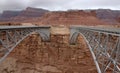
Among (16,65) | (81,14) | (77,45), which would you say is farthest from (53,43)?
(81,14)

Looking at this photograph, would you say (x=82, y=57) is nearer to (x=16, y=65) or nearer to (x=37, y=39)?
(x=37, y=39)

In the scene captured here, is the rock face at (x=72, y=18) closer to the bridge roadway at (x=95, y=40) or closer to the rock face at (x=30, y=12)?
the bridge roadway at (x=95, y=40)

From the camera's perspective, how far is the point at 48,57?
40.3 meters

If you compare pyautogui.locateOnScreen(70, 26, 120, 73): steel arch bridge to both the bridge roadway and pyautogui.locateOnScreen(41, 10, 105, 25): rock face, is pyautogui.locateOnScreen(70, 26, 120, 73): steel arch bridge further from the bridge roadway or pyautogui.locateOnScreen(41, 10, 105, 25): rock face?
pyautogui.locateOnScreen(41, 10, 105, 25): rock face

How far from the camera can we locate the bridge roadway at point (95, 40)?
11288mm

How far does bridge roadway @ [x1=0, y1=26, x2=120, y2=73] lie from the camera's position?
11288 mm

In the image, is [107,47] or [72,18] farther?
[72,18]

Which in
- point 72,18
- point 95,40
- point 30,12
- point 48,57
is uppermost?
point 95,40

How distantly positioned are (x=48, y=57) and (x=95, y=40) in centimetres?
2495

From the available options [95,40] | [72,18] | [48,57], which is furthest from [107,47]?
[72,18]

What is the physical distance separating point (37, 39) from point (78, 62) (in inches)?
283

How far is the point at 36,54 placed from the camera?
1590 inches

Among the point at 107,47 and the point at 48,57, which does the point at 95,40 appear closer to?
the point at 107,47

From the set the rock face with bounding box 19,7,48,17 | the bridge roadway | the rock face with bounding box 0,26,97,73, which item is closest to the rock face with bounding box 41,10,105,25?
the rock face with bounding box 0,26,97,73
